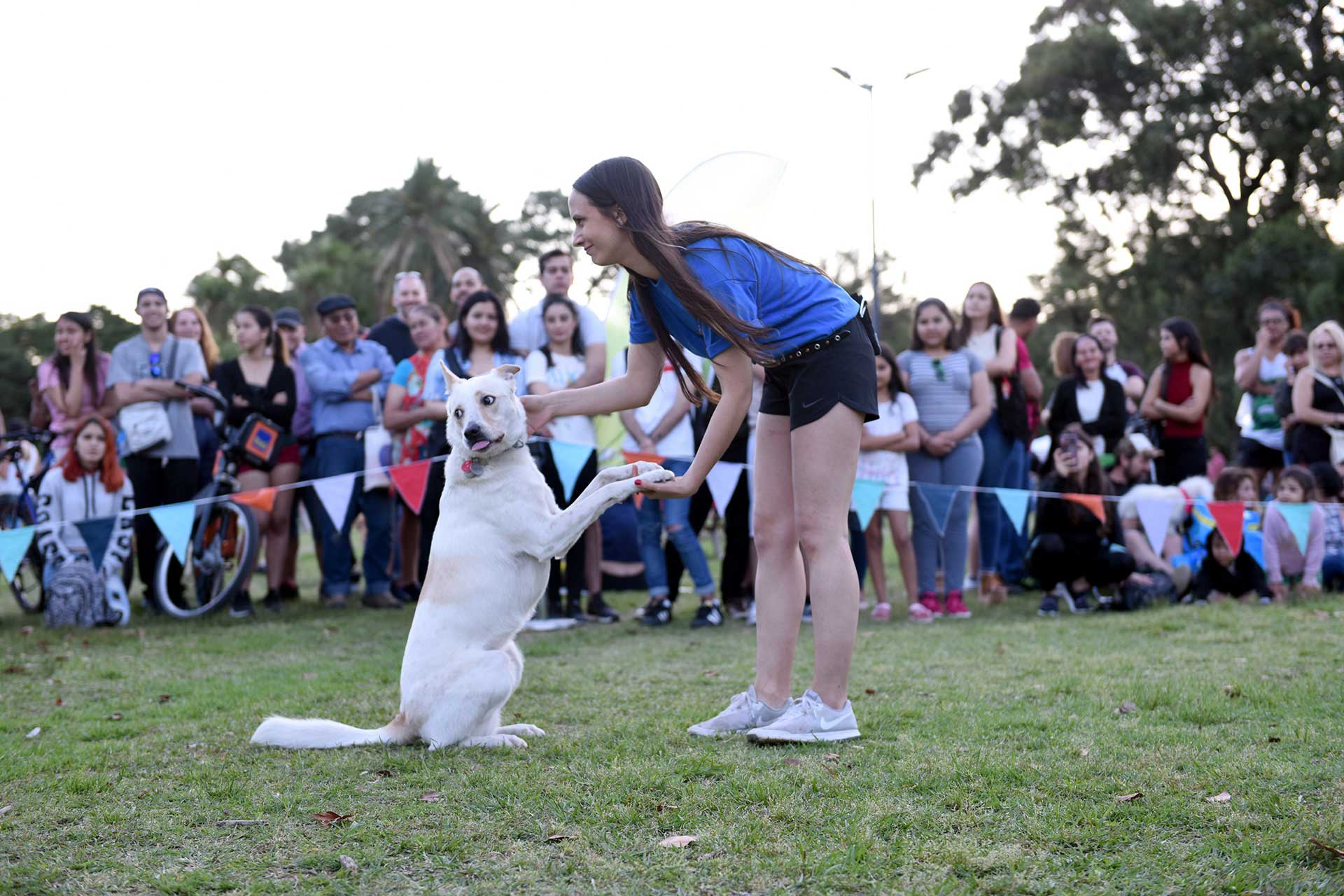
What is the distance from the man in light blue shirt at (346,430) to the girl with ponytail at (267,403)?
0.74 feet

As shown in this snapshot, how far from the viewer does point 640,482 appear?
12.8 ft

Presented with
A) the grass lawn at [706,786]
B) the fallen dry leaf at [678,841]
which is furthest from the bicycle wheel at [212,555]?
the fallen dry leaf at [678,841]

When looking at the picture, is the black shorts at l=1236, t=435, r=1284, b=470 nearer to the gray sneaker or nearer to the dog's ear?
the gray sneaker

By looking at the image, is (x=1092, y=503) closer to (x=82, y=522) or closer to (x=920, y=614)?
(x=920, y=614)

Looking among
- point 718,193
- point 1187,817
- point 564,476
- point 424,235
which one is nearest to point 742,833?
point 1187,817

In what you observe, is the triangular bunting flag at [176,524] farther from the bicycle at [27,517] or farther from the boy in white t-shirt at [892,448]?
the boy in white t-shirt at [892,448]

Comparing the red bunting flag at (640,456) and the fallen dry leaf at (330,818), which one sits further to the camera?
the red bunting flag at (640,456)

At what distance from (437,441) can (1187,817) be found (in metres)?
6.30

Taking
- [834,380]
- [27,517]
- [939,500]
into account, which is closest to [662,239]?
[834,380]

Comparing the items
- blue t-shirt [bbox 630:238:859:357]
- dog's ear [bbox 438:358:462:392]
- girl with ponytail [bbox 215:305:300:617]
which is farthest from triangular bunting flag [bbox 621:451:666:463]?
blue t-shirt [bbox 630:238:859:357]

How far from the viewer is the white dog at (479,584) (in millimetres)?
4020

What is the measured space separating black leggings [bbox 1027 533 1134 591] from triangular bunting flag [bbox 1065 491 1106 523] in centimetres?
22

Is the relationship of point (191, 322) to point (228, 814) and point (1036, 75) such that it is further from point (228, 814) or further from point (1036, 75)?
point (1036, 75)

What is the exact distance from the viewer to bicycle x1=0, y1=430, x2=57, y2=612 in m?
8.84
